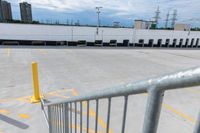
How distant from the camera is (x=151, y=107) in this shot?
2.37ft

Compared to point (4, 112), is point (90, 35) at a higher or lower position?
higher

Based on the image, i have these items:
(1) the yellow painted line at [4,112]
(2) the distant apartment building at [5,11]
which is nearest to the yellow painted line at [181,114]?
(1) the yellow painted line at [4,112]

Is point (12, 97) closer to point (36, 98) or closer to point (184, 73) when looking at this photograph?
point (36, 98)

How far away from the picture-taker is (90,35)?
80.9 feet

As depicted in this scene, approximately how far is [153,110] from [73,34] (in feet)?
81.7

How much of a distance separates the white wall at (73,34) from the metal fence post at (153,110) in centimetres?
1953

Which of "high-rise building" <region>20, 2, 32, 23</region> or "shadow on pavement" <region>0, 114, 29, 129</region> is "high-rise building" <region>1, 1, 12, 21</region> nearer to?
"high-rise building" <region>20, 2, 32, 23</region>

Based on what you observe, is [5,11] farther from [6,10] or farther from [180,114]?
[180,114]

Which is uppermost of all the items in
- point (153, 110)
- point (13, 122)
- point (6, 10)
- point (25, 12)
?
point (25, 12)

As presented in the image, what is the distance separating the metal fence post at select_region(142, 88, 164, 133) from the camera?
697 millimetres

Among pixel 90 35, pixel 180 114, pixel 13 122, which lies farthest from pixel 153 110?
pixel 90 35

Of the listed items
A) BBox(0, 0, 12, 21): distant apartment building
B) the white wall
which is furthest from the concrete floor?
BBox(0, 0, 12, 21): distant apartment building

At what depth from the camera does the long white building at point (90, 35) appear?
66.2ft

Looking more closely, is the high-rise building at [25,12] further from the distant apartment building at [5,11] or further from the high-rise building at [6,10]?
the high-rise building at [6,10]
